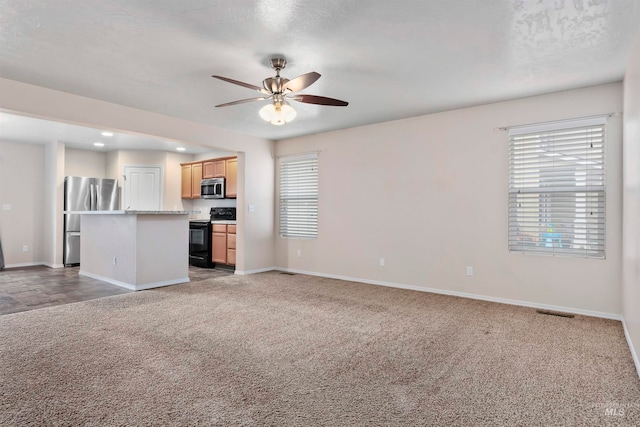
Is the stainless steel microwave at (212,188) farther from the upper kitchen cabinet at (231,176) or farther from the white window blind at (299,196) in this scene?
the white window blind at (299,196)

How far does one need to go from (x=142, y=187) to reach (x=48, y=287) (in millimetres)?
3308

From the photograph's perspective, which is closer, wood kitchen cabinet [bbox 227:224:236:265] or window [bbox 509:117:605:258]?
window [bbox 509:117:605:258]

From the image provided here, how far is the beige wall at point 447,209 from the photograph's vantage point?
3.78 meters

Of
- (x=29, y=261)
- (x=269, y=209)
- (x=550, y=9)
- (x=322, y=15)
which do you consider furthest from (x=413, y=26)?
(x=29, y=261)

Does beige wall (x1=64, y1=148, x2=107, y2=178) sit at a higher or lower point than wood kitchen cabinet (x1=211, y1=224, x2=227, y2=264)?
higher

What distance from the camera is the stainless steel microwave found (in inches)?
282

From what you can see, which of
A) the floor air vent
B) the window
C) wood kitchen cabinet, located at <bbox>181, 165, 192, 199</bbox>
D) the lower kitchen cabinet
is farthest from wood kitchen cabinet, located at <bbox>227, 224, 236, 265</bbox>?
the floor air vent

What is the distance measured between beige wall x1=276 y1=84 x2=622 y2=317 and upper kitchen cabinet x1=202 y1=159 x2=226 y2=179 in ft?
6.56

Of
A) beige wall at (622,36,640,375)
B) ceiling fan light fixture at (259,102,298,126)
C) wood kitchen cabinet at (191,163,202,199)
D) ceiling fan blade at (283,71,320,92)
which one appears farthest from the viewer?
wood kitchen cabinet at (191,163,202,199)

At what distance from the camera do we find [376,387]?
2.23 metres

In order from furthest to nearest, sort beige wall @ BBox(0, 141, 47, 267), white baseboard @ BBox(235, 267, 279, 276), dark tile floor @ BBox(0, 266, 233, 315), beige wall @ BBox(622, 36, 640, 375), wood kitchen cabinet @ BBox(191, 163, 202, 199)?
wood kitchen cabinet @ BBox(191, 163, 202, 199)
beige wall @ BBox(0, 141, 47, 267)
white baseboard @ BBox(235, 267, 279, 276)
dark tile floor @ BBox(0, 266, 233, 315)
beige wall @ BBox(622, 36, 640, 375)

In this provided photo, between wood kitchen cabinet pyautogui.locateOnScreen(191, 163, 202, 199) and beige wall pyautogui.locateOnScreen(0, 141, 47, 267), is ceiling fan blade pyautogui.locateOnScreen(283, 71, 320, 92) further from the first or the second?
beige wall pyautogui.locateOnScreen(0, 141, 47, 267)

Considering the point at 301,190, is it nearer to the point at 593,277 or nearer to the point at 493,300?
the point at 493,300

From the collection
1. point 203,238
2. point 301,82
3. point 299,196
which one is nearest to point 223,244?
point 203,238
